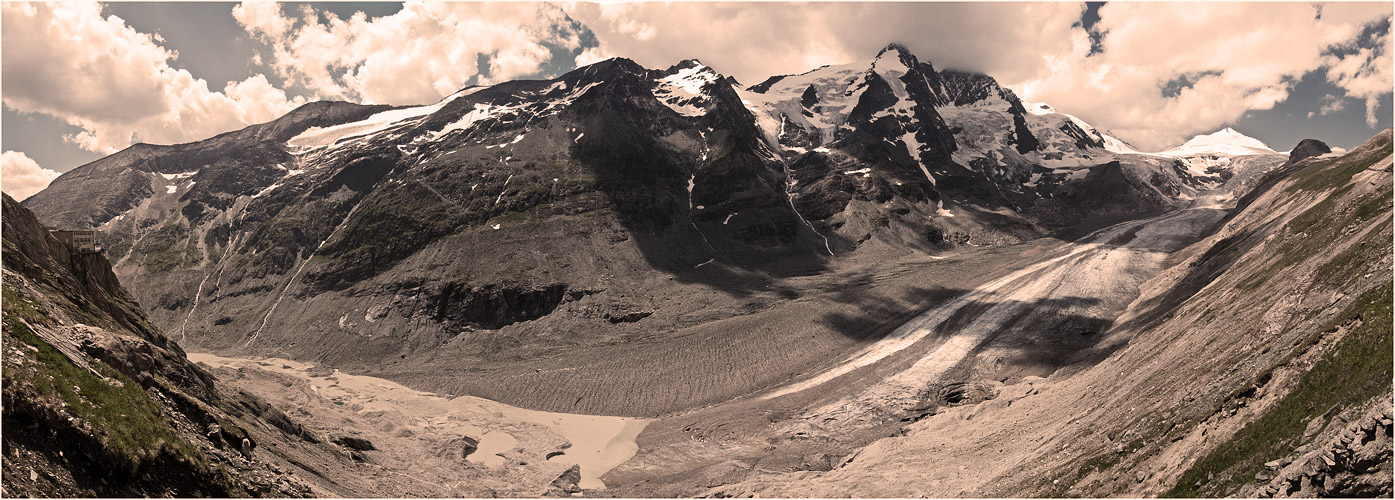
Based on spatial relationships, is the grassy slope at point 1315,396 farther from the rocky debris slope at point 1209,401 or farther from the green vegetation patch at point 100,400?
the green vegetation patch at point 100,400

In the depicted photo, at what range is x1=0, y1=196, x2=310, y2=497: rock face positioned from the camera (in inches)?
927

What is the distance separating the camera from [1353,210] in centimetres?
6038

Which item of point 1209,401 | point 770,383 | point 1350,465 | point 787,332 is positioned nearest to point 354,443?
point 770,383

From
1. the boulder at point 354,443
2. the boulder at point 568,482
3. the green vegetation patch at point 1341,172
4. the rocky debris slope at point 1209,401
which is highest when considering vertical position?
the green vegetation patch at point 1341,172

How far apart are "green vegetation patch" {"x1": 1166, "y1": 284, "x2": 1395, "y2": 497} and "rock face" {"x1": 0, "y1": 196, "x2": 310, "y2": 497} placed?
44919mm

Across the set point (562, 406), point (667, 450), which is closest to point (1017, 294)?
point (667, 450)

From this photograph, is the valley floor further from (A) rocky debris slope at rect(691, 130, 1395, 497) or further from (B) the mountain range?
(A) rocky debris slope at rect(691, 130, 1395, 497)

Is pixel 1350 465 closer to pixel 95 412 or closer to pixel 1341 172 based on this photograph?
pixel 95 412

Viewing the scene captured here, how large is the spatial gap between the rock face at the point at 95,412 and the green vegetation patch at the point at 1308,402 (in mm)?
44919

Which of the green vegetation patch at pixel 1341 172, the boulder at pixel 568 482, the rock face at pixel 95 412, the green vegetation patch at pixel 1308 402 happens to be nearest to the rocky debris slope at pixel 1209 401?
the green vegetation patch at pixel 1308 402

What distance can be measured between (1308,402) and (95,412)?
5076 centimetres

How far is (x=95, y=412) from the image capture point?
2612cm

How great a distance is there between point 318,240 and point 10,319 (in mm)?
176851

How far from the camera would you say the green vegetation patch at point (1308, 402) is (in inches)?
1004
